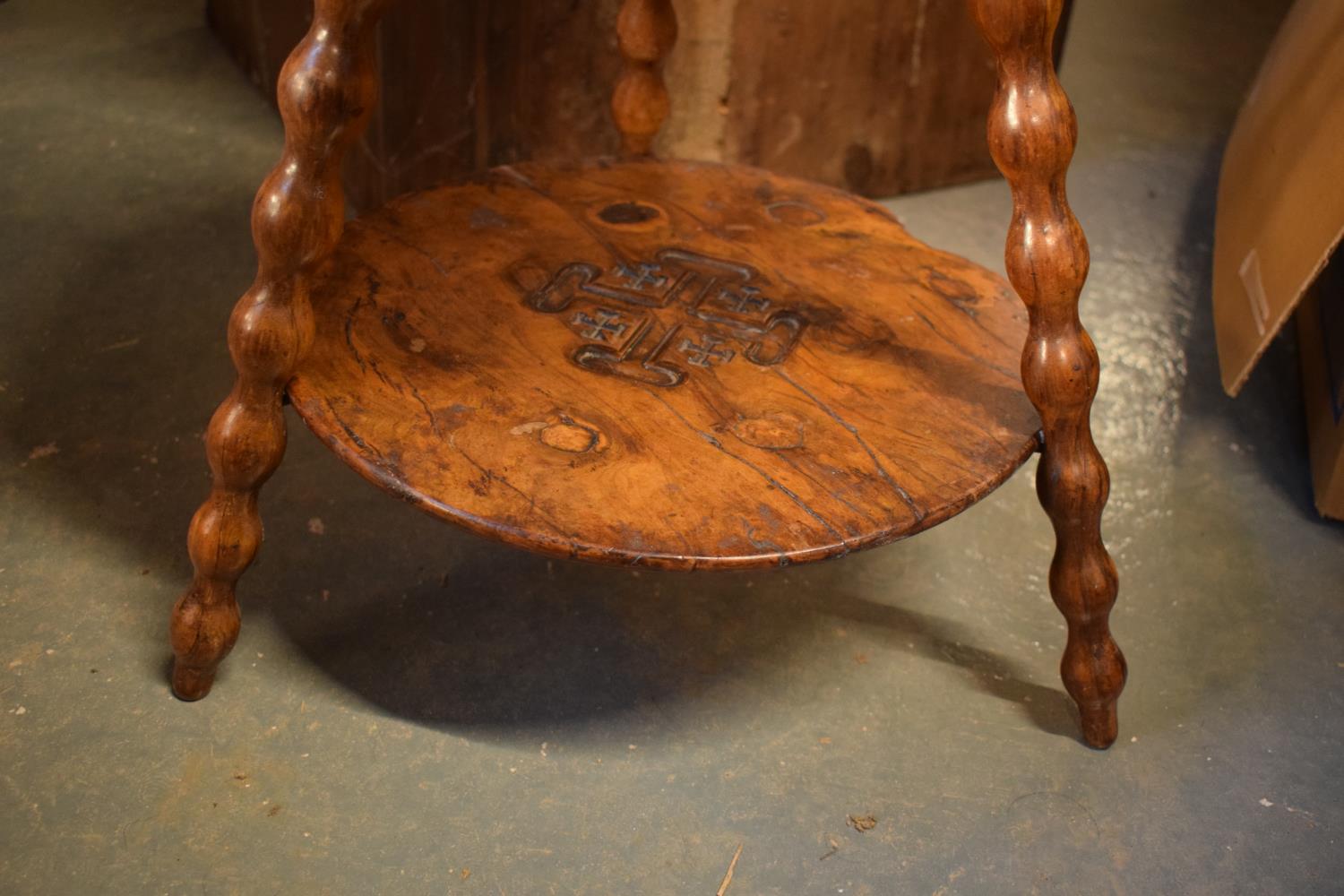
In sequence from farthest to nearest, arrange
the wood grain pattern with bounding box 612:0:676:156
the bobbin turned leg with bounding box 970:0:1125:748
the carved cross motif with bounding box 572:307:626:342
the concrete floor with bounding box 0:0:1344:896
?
the wood grain pattern with bounding box 612:0:676:156, the carved cross motif with bounding box 572:307:626:342, the concrete floor with bounding box 0:0:1344:896, the bobbin turned leg with bounding box 970:0:1125:748

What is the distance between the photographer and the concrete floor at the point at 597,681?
1.20 m

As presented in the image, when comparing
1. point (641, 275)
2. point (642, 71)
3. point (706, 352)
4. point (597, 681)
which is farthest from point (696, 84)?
point (597, 681)

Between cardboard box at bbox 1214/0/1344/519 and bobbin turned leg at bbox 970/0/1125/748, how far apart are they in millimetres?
444

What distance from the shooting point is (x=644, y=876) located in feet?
3.88

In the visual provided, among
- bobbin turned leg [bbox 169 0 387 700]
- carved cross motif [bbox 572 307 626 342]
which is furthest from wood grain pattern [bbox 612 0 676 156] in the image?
bobbin turned leg [bbox 169 0 387 700]

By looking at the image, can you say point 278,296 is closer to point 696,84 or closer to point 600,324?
point 600,324

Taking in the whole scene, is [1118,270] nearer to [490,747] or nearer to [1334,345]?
[1334,345]

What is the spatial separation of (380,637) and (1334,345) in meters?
1.21

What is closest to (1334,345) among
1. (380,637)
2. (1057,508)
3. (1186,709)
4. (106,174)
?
(1186,709)

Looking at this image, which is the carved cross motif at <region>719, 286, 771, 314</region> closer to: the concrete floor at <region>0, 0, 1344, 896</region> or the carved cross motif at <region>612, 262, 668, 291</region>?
the carved cross motif at <region>612, 262, 668, 291</region>

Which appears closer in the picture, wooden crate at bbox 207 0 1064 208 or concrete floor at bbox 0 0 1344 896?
concrete floor at bbox 0 0 1344 896

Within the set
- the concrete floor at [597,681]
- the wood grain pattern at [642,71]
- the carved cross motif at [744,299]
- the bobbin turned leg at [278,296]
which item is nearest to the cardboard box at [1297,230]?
the concrete floor at [597,681]

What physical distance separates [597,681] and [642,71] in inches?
26.9

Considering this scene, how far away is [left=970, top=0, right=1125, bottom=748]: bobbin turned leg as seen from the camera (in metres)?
1.06
